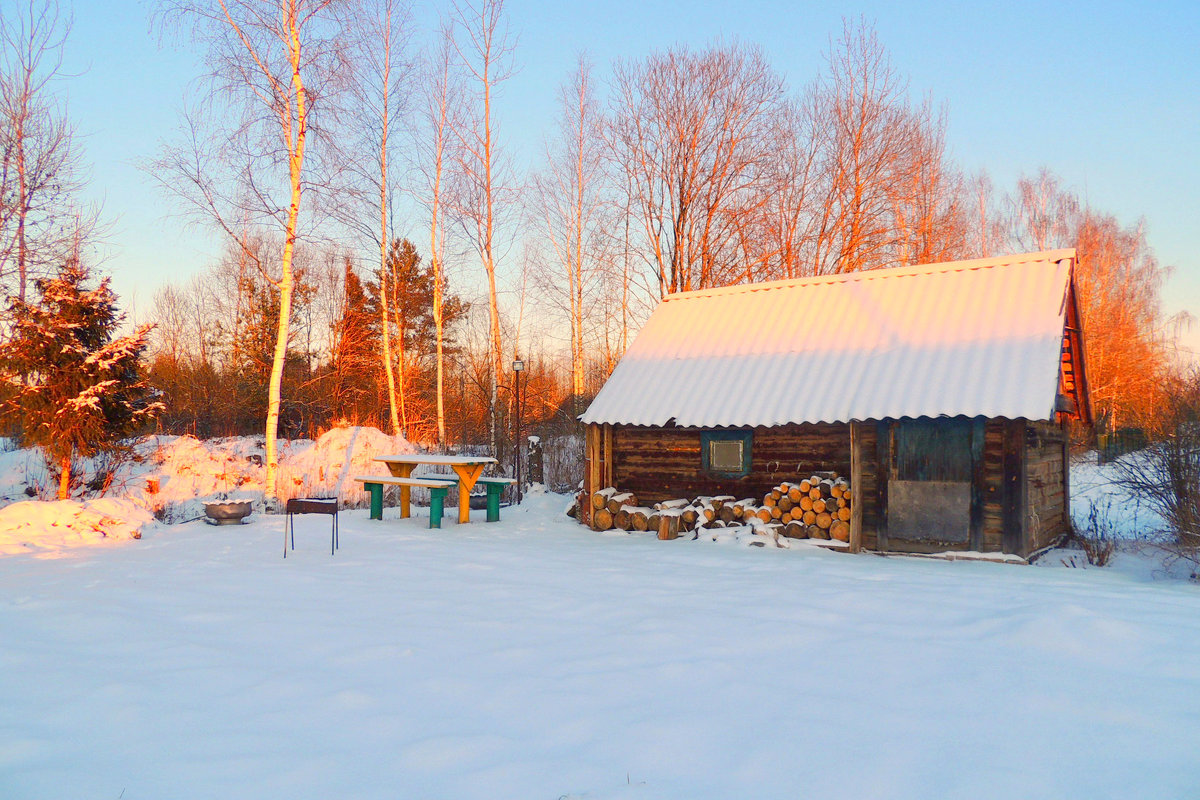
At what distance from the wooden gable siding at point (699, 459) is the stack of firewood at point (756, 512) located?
0.24 m

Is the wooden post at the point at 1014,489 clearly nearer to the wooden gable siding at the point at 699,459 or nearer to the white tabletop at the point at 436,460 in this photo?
the wooden gable siding at the point at 699,459

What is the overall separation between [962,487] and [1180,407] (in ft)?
9.53

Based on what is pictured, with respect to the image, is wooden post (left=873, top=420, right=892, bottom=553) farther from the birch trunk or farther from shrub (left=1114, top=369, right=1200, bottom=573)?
the birch trunk

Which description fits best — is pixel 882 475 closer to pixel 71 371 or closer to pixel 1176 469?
pixel 1176 469

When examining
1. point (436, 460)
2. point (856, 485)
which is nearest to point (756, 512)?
point (856, 485)

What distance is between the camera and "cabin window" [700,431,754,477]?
11.9m

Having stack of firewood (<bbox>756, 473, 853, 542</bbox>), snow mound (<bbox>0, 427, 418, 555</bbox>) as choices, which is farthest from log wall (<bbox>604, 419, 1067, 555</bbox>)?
snow mound (<bbox>0, 427, 418, 555</bbox>)

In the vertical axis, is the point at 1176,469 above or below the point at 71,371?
below

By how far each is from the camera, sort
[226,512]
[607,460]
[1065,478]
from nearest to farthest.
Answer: [1065,478], [226,512], [607,460]

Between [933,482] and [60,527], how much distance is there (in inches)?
502

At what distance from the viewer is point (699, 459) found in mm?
12320

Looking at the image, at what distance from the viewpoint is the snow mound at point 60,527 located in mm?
9570

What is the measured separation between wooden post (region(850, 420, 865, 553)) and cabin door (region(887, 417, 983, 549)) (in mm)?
423

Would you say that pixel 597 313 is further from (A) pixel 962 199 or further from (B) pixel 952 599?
(B) pixel 952 599
